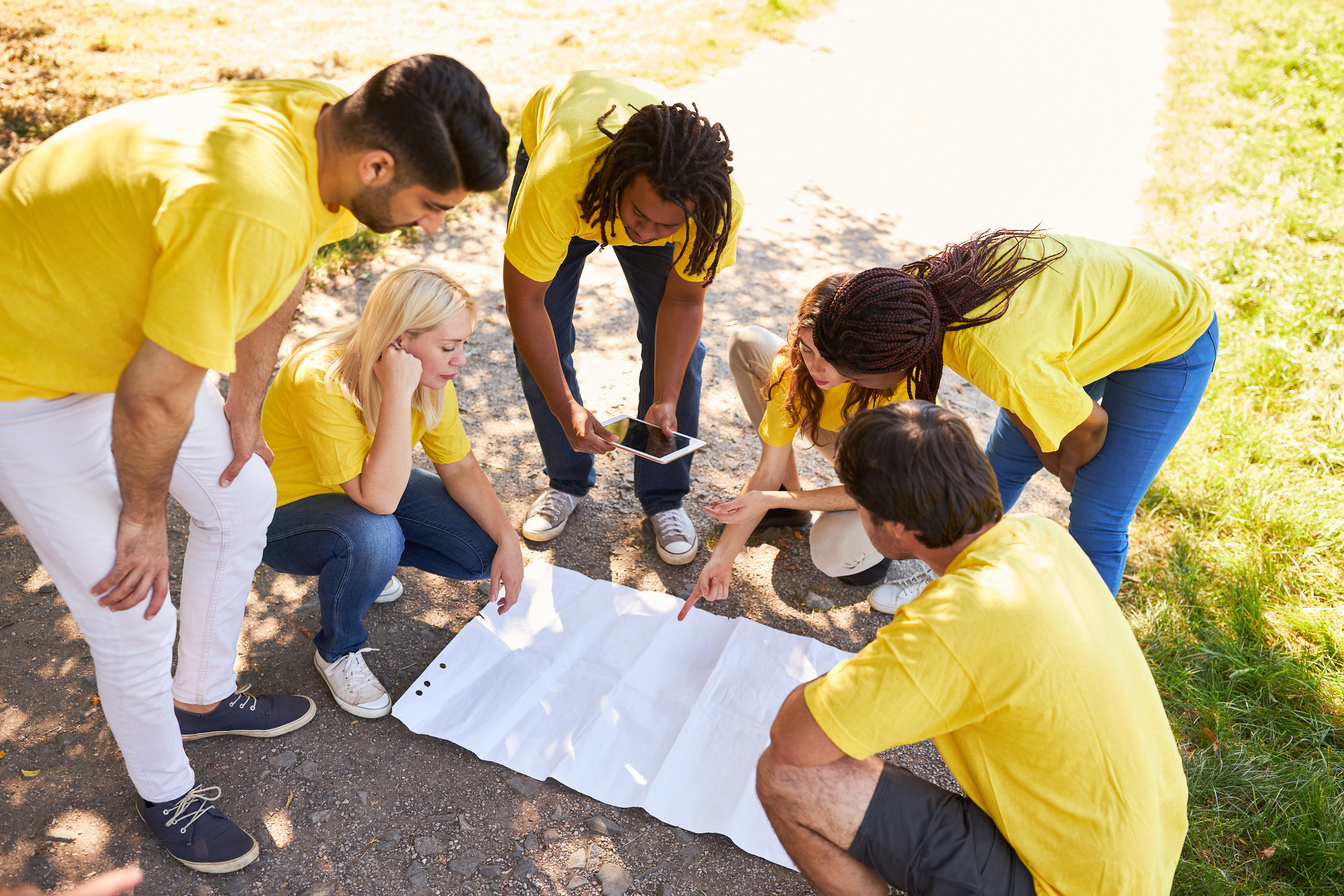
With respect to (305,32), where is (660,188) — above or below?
above

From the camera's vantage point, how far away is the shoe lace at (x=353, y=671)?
2.38m

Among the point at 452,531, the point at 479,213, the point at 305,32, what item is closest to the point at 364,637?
the point at 452,531

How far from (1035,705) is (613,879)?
3.74ft

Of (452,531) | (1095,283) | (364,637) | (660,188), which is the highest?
(660,188)

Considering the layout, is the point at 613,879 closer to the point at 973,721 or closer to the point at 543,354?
the point at 973,721

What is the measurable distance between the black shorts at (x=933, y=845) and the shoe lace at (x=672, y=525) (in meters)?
1.42

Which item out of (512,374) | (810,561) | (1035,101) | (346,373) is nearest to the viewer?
(346,373)

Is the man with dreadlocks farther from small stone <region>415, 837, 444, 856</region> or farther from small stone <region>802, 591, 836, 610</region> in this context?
small stone <region>415, 837, 444, 856</region>

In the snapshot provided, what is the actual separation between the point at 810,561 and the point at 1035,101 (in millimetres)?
7101

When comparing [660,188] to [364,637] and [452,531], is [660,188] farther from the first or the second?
[364,637]

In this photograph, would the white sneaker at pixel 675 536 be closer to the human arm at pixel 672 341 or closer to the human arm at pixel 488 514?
the human arm at pixel 672 341

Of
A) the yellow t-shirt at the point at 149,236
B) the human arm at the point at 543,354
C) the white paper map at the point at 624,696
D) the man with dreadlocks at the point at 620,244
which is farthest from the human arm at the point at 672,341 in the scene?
the yellow t-shirt at the point at 149,236

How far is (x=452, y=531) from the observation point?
2504 millimetres

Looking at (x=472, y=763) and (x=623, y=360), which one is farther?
(x=623, y=360)
